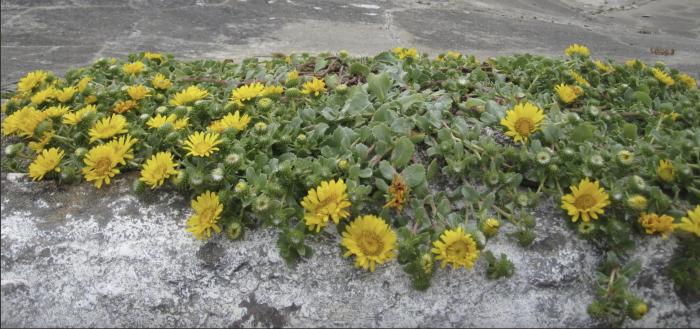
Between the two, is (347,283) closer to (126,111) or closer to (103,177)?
(103,177)

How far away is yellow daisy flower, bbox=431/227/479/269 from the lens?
1202 millimetres

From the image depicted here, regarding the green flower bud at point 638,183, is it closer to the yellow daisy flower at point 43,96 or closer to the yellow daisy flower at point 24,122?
the yellow daisy flower at point 24,122

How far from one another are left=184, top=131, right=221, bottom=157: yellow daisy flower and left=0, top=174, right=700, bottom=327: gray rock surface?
0.17m

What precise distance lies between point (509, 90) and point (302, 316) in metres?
1.12

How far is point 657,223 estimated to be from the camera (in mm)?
1282

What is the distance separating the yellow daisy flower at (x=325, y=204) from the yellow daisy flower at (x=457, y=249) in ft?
0.77

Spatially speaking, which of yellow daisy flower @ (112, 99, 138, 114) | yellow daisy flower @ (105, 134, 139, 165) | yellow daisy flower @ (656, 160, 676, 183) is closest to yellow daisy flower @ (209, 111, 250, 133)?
yellow daisy flower @ (105, 134, 139, 165)

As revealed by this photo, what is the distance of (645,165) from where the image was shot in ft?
4.80

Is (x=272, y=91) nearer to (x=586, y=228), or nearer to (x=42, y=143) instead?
(x=42, y=143)

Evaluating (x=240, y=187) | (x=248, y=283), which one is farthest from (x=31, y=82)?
(x=248, y=283)

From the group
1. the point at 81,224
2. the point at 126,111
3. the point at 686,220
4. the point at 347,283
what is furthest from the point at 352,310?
the point at 126,111

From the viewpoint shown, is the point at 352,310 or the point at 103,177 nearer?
the point at 352,310

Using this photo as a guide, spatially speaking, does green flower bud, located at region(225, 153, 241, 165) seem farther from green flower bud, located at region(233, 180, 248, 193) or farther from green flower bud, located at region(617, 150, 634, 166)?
green flower bud, located at region(617, 150, 634, 166)

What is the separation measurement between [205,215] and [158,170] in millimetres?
203
